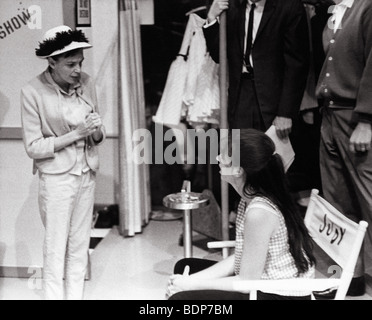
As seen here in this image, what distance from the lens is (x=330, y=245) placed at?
8.96ft

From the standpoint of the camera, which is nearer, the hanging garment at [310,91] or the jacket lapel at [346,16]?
the jacket lapel at [346,16]

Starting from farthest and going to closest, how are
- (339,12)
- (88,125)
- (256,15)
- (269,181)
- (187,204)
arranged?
(187,204) < (256,15) < (339,12) < (88,125) < (269,181)

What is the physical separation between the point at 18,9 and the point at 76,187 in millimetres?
1022

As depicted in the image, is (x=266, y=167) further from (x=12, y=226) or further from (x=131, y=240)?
(x=131, y=240)

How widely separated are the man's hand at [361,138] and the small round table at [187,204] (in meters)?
0.89

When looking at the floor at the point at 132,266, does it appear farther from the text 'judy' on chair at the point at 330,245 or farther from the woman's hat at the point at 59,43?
the woman's hat at the point at 59,43

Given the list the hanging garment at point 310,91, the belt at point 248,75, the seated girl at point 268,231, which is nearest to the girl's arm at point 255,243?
the seated girl at point 268,231

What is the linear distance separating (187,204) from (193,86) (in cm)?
79

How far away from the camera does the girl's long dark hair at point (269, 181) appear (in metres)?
2.50

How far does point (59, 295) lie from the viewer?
331 cm

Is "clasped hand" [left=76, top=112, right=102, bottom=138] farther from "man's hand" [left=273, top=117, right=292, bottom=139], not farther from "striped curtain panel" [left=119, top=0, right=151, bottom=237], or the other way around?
"striped curtain panel" [left=119, top=0, right=151, bottom=237]

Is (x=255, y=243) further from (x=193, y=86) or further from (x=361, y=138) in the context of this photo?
(x=193, y=86)

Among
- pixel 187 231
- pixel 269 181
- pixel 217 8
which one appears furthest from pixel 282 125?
Result: pixel 269 181

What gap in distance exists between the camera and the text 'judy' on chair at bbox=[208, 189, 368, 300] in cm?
239
